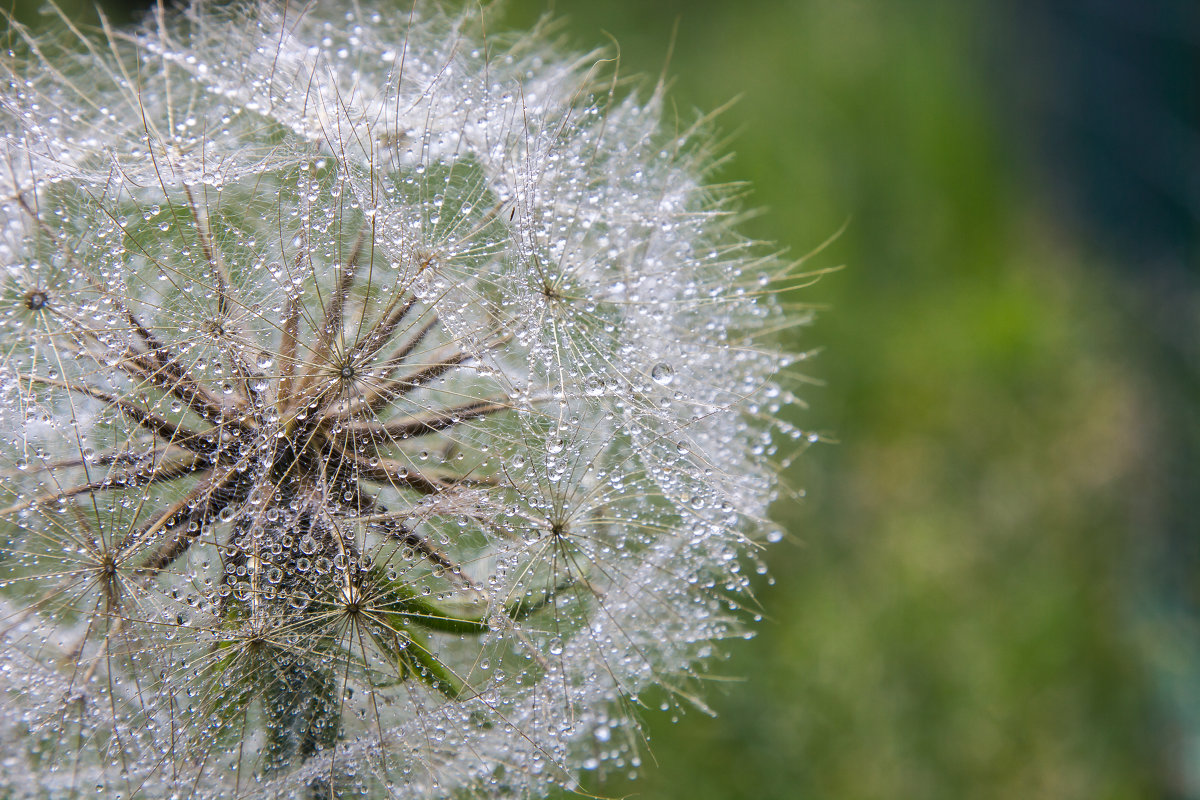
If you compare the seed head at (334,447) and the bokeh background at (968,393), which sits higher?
the bokeh background at (968,393)

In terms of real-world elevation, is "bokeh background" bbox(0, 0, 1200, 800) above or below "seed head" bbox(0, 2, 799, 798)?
above

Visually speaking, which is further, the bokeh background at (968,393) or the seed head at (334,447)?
the bokeh background at (968,393)

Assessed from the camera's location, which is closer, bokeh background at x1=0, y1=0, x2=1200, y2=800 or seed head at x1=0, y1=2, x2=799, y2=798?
seed head at x1=0, y1=2, x2=799, y2=798

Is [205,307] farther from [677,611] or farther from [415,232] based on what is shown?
[677,611]

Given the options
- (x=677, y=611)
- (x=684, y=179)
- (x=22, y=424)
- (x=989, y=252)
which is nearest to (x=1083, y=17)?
(x=989, y=252)
